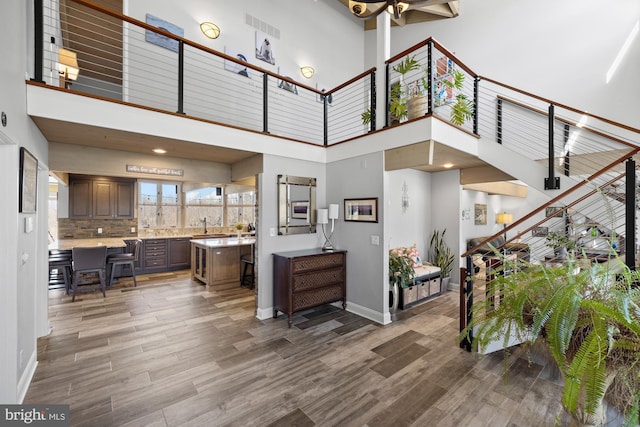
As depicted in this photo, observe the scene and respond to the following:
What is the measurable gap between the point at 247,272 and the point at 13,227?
4.31 meters

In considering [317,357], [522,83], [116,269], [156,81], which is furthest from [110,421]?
[522,83]

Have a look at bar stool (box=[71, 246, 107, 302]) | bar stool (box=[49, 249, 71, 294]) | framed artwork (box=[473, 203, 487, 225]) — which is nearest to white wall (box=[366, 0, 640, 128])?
framed artwork (box=[473, 203, 487, 225])

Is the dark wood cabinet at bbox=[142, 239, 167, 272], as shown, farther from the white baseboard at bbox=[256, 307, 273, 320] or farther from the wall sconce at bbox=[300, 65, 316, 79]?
the wall sconce at bbox=[300, 65, 316, 79]

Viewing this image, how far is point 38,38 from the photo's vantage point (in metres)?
2.78

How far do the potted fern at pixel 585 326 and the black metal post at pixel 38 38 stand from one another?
4378 mm

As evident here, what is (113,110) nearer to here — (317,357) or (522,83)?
(317,357)

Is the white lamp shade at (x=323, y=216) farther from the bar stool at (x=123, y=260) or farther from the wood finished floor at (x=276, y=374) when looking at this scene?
the bar stool at (x=123, y=260)

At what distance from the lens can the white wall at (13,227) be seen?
208 centimetres

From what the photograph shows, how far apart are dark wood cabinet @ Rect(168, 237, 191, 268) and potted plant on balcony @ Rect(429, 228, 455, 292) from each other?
6142 mm

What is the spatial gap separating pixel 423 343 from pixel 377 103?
11.1 feet

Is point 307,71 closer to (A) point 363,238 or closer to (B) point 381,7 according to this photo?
(B) point 381,7

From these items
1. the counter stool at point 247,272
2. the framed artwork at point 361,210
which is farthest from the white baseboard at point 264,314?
the framed artwork at point 361,210

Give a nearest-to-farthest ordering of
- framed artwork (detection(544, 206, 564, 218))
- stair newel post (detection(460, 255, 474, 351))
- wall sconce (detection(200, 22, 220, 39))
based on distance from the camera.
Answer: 1. framed artwork (detection(544, 206, 564, 218))
2. stair newel post (detection(460, 255, 474, 351))
3. wall sconce (detection(200, 22, 220, 39))

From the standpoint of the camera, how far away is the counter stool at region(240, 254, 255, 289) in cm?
581
